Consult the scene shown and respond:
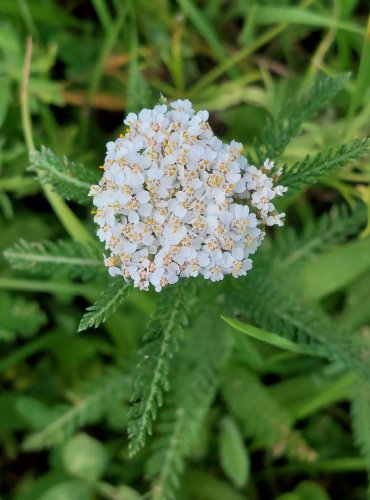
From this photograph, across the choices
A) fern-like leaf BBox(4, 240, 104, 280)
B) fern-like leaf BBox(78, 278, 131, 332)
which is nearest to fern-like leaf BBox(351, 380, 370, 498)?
fern-like leaf BBox(4, 240, 104, 280)

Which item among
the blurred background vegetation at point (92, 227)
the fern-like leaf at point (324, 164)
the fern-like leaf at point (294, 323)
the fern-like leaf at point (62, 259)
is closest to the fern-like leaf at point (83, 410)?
the blurred background vegetation at point (92, 227)

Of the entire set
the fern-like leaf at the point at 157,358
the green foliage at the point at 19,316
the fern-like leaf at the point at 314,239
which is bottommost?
the fern-like leaf at the point at 157,358

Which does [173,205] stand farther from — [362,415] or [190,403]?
[362,415]

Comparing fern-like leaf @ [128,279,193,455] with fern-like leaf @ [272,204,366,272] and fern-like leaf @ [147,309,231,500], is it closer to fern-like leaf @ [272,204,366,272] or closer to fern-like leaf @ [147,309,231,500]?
fern-like leaf @ [147,309,231,500]

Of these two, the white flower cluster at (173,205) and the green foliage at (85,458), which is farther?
the green foliage at (85,458)

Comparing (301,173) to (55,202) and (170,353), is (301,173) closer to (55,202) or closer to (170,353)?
(170,353)

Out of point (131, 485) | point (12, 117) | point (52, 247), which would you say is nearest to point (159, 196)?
point (52, 247)

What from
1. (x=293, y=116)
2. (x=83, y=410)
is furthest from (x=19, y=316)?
(x=293, y=116)

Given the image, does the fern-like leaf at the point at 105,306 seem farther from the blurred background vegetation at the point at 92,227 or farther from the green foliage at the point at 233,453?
the green foliage at the point at 233,453
